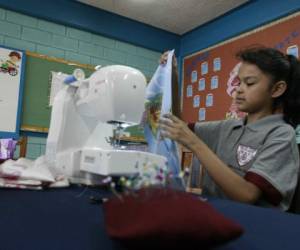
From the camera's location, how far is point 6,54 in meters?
2.31

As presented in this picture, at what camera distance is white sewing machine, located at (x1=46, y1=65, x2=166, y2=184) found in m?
0.71

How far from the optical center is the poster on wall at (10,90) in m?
2.28

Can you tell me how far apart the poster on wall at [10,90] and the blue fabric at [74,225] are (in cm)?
178

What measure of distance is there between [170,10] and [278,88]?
185 centimetres

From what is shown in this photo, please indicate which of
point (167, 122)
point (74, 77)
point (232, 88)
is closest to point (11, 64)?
point (74, 77)

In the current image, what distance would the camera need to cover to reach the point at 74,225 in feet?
1.45

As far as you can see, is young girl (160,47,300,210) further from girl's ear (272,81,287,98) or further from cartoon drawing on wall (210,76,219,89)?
cartoon drawing on wall (210,76,219,89)

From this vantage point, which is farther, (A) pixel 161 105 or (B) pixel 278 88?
(B) pixel 278 88

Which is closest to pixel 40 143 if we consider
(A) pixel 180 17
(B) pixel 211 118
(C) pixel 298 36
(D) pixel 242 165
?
(B) pixel 211 118

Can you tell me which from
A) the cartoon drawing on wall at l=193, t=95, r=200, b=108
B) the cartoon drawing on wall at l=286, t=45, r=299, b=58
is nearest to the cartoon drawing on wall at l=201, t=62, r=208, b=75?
the cartoon drawing on wall at l=193, t=95, r=200, b=108

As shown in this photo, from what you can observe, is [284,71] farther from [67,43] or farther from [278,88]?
[67,43]

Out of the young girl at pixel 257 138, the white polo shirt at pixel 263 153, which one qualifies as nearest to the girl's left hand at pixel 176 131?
the young girl at pixel 257 138

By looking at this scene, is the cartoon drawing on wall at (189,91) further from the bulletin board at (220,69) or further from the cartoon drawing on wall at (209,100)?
the cartoon drawing on wall at (209,100)

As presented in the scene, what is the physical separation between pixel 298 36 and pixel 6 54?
2097 millimetres
